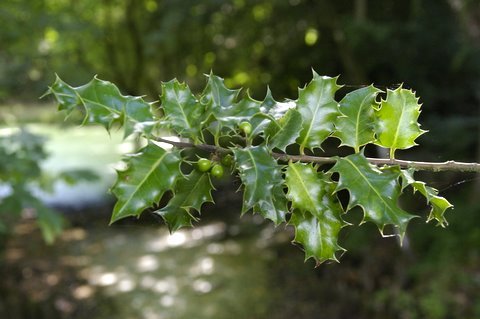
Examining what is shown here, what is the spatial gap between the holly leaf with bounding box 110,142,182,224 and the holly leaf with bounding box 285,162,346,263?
16cm

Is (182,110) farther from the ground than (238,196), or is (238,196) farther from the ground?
(182,110)

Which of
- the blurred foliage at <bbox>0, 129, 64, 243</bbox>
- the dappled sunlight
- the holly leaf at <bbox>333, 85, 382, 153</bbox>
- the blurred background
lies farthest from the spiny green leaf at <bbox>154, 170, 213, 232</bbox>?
the dappled sunlight

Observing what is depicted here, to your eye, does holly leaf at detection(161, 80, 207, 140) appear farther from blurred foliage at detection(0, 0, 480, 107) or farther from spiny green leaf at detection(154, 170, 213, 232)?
blurred foliage at detection(0, 0, 480, 107)

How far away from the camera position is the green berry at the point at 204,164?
713mm

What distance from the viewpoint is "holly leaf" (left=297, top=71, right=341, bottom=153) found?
79 centimetres

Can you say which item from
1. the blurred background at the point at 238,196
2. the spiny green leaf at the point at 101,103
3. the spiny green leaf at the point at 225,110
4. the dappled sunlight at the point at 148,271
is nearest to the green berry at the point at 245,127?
the spiny green leaf at the point at 225,110

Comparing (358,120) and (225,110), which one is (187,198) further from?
(358,120)

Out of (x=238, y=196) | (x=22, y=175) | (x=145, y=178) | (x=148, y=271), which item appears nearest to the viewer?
(x=145, y=178)

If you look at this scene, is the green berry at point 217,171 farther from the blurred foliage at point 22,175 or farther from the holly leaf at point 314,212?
the blurred foliage at point 22,175

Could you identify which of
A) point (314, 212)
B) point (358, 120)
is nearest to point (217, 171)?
point (314, 212)

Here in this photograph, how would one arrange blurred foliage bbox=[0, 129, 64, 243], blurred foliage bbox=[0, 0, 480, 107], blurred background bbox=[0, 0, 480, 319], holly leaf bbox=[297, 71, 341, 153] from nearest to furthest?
holly leaf bbox=[297, 71, 341, 153] → blurred foliage bbox=[0, 129, 64, 243] → blurred background bbox=[0, 0, 480, 319] → blurred foliage bbox=[0, 0, 480, 107]

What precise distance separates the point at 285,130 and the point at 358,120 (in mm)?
134

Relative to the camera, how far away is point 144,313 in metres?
4.35

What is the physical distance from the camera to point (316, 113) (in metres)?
0.79
